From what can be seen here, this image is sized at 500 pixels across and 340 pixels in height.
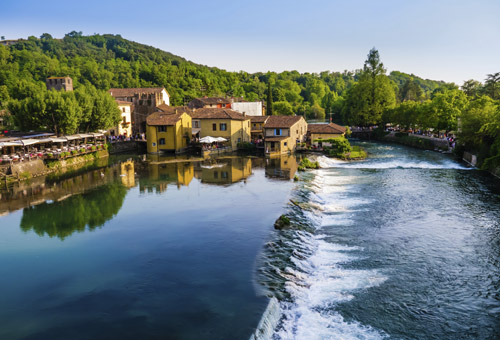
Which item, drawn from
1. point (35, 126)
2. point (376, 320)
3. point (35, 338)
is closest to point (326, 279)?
point (376, 320)

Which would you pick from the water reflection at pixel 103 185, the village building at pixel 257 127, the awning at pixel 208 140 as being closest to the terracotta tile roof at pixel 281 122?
the village building at pixel 257 127

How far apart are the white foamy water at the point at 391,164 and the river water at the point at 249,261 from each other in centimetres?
992

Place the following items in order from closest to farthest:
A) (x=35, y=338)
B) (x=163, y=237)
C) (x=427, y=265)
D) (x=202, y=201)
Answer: (x=35, y=338)
(x=427, y=265)
(x=163, y=237)
(x=202, y=201)

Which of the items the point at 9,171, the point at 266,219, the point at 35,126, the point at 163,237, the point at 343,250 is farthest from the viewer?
the point at 35,126

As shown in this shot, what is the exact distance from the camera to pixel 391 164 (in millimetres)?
48312

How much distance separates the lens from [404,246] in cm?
2100

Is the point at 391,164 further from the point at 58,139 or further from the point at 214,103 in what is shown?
the point at 214,103

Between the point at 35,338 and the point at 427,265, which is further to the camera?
the point at 427,265

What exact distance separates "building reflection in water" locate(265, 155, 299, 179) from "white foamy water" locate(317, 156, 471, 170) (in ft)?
13.1

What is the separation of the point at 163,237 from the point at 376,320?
13402 millimetres

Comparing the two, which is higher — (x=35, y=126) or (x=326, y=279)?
(x=35, y=126)

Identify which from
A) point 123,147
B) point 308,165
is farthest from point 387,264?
point 123,147

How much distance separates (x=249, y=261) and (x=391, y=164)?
35.1 meters

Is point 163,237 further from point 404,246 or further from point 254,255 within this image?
point 404,246
